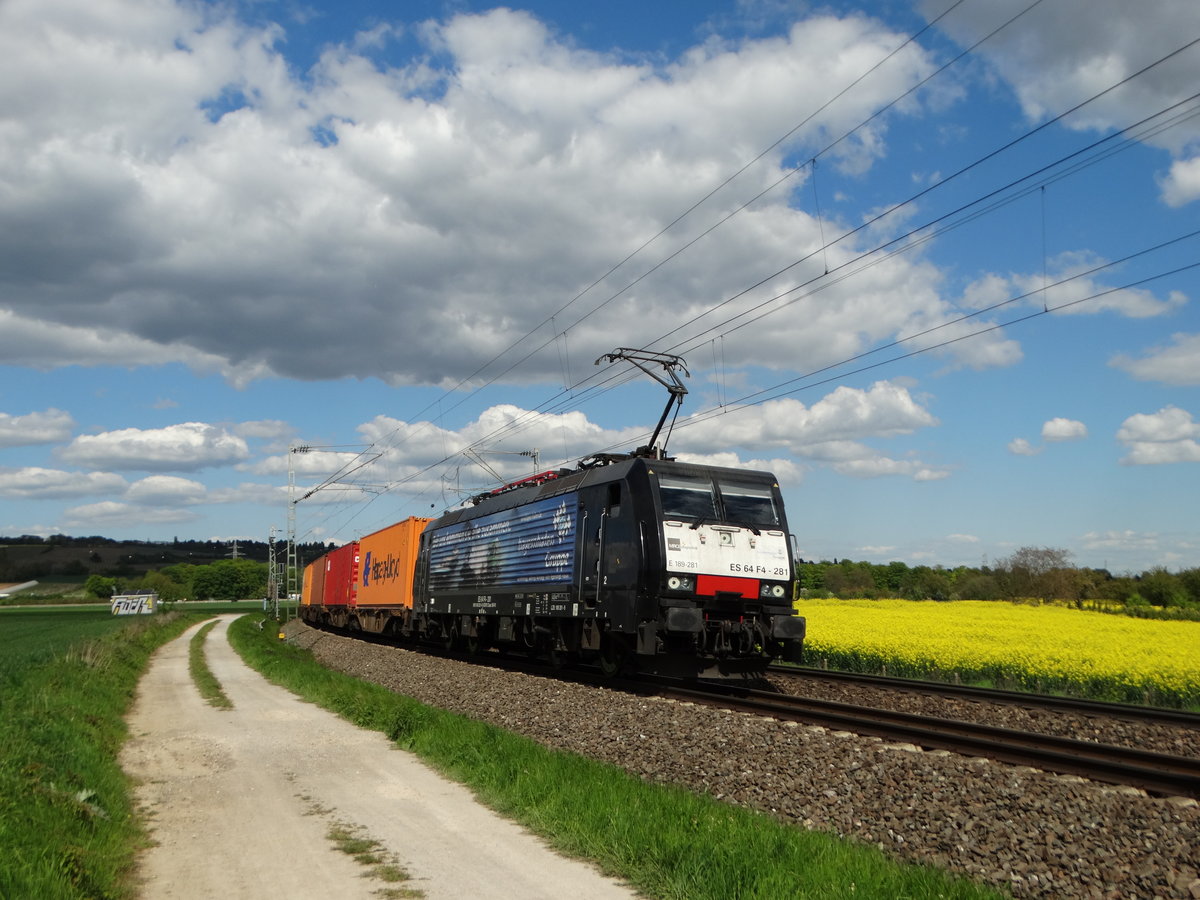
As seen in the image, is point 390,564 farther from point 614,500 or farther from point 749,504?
point 749,504

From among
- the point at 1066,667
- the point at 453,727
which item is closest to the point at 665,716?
the point at 453,727

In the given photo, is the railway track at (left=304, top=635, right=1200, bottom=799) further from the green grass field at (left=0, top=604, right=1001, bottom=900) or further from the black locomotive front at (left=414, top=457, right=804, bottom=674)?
the green grass field at (left=0, top=604, right=1001, bottom=900)

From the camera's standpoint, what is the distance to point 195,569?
187 metres

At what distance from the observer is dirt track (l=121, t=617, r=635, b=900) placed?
21.5ft

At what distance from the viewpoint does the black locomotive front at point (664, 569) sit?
52.7ft

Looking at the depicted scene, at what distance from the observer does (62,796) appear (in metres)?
7.82

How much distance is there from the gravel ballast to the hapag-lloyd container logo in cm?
2214

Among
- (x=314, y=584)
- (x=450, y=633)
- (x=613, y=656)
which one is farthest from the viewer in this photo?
(x=314, y=584)

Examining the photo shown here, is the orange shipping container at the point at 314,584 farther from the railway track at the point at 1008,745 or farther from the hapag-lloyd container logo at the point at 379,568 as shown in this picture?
the railway track at the point at 1008,745

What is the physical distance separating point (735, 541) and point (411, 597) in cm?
1884

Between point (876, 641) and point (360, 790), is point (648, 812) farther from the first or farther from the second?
point (876, 641)

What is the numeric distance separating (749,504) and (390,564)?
21924 millimetres

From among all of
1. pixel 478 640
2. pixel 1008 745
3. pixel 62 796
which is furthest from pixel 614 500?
pixel 62 796

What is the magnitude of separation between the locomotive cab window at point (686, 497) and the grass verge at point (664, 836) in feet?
19.5
